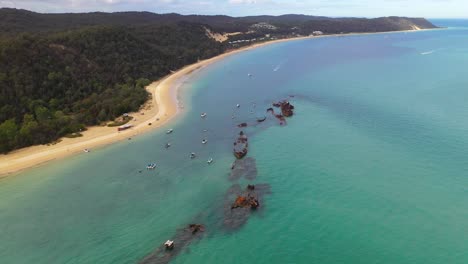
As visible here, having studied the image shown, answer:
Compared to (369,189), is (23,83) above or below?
above

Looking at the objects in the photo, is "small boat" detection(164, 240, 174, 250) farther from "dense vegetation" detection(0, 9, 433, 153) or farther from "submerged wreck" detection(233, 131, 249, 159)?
"dense vegetation" detection(0, 9, 433, 153)

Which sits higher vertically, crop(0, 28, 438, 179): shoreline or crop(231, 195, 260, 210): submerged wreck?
crop(0, 28, 438, 179): shoreline

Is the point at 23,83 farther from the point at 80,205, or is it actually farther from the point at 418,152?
the point at 418,152

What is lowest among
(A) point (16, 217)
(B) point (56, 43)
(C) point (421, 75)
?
(A) point (16, 217)

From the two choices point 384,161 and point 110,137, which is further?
point 110,137

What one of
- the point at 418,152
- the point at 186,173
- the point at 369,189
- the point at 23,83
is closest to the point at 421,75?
the point at 418,152

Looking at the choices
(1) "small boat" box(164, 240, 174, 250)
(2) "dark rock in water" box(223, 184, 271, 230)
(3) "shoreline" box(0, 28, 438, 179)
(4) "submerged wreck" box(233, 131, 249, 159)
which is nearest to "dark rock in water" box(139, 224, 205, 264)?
(1) "small boat" box(164, 240, 174, 250)

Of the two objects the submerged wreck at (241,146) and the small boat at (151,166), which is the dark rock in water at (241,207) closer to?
the submerged wreck at (241,146)
